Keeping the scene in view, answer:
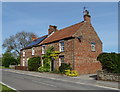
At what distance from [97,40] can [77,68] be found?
25.1ft

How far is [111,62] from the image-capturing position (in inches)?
629

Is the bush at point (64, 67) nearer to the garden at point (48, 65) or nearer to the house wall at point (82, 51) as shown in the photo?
the garden at point (48, 65)

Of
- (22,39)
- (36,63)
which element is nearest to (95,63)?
(36,63)

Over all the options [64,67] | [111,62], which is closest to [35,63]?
[64,67]

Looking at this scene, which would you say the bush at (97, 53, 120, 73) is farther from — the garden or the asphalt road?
the garden

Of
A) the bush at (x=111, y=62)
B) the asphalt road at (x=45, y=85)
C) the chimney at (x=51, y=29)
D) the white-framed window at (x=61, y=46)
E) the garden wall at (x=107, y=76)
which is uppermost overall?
the chimney at (x=51, y=29)

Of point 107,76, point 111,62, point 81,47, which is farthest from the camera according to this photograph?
point 81,47

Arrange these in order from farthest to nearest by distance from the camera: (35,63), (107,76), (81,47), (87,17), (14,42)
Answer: (14,42), (35,63), (87,17), (81,47), (107,76)

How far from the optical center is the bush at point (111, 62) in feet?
50.3

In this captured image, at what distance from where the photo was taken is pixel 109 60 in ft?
53.3

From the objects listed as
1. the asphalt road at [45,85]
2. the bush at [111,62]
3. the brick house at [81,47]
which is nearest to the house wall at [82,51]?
the brick house at [81,47]

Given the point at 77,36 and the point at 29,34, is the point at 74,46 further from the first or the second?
the point at 29,34

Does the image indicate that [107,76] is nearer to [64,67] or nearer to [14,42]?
[64,67]

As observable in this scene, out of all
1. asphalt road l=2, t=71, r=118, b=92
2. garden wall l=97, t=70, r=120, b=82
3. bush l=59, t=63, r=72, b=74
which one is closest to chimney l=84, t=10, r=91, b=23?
bush l=59, t=63, r=72, b=74
